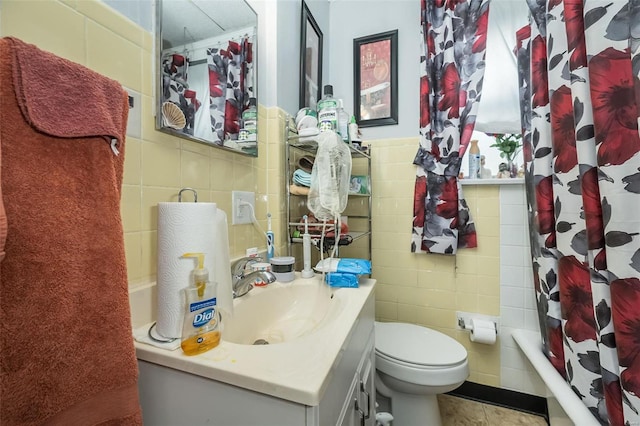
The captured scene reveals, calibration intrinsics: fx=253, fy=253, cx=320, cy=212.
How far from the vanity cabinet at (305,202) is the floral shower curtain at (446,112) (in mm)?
296

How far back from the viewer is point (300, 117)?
3.87 ft

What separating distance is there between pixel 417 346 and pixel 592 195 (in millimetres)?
839

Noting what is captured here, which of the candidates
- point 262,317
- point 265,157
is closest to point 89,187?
point 262,317

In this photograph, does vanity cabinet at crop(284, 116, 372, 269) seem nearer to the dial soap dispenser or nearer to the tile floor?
the dial soap dispenser

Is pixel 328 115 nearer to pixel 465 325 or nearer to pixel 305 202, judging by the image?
pixel 305 202

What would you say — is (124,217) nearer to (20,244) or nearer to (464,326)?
(20,244)

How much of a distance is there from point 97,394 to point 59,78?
510 mm

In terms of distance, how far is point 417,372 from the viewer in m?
1.00

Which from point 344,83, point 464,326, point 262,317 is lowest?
point 464,326

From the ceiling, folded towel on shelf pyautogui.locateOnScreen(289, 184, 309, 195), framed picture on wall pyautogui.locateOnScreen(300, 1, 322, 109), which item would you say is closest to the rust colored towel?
the ceiling

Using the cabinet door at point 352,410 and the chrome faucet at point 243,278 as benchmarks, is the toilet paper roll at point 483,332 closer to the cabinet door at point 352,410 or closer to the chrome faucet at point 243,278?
the cabinet door at point 352,410

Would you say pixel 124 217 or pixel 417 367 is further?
pixel 417 367

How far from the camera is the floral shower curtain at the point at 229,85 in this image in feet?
2.76

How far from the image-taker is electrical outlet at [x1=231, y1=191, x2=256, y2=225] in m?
0.91
